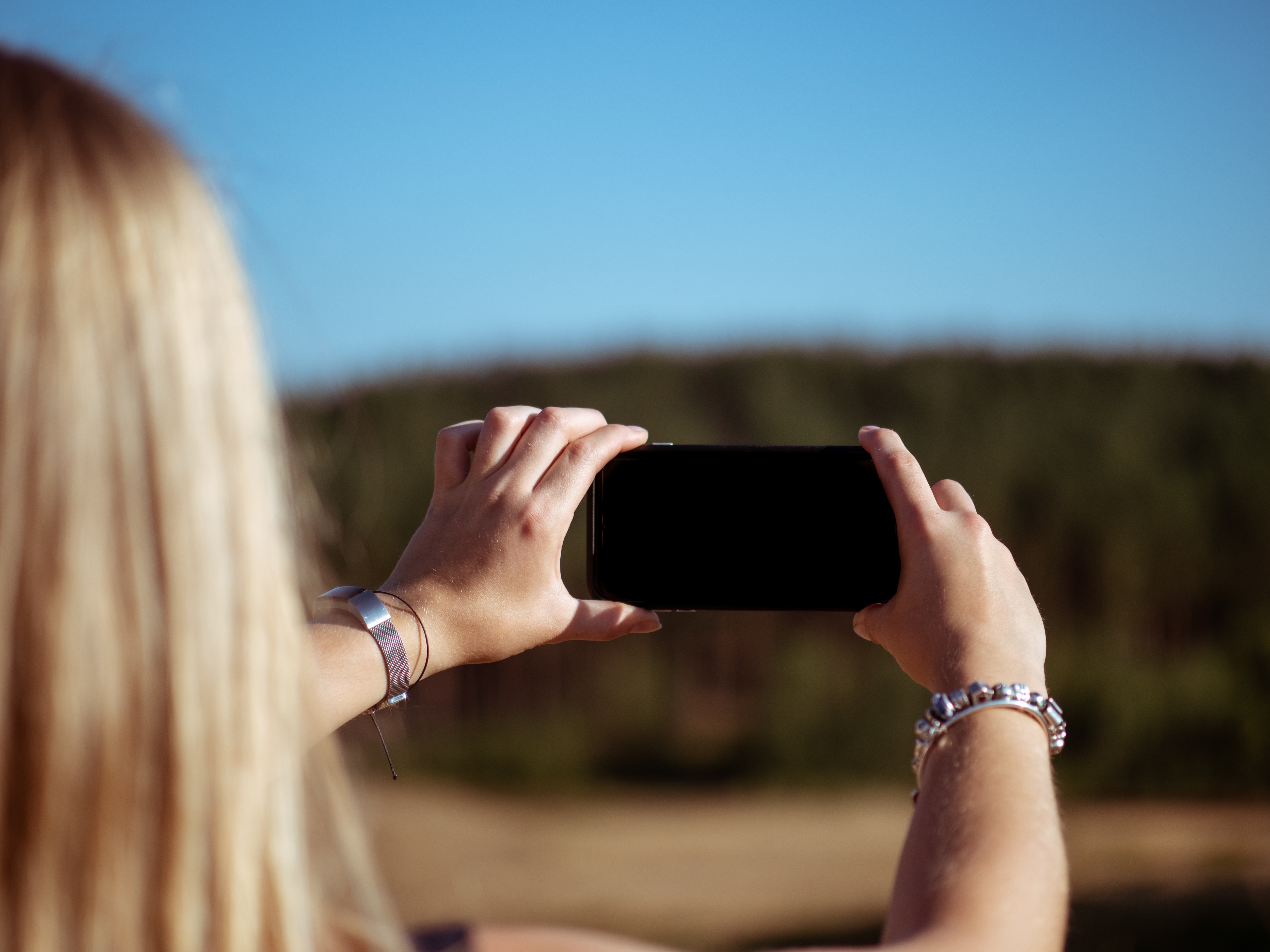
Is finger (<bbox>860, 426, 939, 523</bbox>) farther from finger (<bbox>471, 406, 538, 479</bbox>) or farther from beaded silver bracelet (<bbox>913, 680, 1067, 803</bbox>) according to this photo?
finger (<bbox>471, 406, 538, 479</bbox>)

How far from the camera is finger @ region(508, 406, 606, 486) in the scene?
4.41ft

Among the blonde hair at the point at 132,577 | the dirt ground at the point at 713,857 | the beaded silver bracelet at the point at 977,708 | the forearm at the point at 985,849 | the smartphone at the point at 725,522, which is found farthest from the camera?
the dirt ground at the point at 713,857

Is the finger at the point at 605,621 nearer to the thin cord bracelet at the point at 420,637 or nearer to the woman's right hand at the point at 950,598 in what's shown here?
the thin cord bracelet at the point at 420,637

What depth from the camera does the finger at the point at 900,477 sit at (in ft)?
3.99

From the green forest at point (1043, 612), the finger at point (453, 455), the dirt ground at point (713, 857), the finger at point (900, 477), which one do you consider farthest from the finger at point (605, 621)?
the green forest at point (1043, 612)

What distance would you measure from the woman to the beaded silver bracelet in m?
0.14

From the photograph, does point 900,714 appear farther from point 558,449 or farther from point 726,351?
point 558,449

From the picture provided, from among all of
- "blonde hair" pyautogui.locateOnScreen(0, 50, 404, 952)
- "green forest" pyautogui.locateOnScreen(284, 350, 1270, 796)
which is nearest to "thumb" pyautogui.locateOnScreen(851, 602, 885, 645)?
"blonde hair" pyautogui.locateOnScreen(0, 50, 404, 952)

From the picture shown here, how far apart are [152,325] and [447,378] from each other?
713 centimetres

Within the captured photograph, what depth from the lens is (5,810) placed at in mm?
667

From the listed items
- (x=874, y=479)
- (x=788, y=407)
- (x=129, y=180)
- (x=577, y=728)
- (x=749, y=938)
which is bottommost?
(x=749, y=938)

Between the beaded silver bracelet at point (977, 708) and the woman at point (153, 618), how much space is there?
0.14 m

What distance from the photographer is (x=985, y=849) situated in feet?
2.85

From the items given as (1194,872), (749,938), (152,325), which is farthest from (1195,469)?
(152,325)
